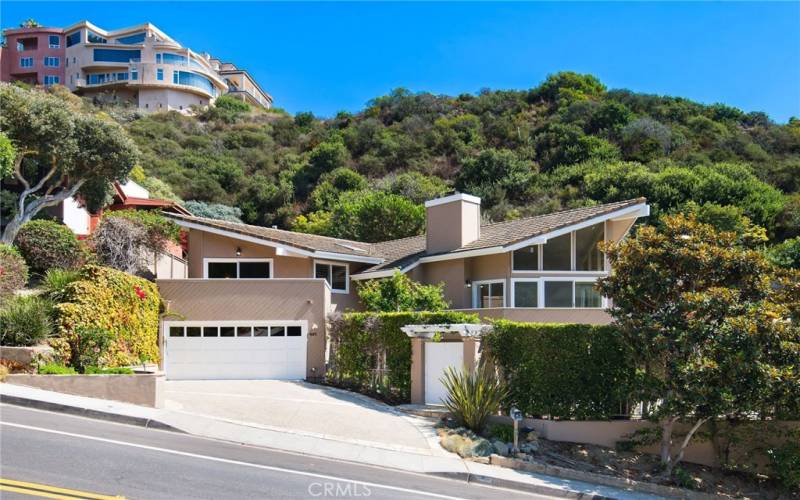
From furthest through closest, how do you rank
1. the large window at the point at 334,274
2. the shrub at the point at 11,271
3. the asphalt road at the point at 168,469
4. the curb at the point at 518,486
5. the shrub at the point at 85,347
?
the large window at the point at 334,274 → the shrub at the point at 11,271 → the shrub at the point at 85,347 → the curb at the point at 518,486 → the asphalt road at the point at 168,469

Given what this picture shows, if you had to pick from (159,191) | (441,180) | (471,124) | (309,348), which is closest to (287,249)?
(309,348)

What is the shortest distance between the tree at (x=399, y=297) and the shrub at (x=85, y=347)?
9521 mm

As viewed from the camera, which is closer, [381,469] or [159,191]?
[381,469]

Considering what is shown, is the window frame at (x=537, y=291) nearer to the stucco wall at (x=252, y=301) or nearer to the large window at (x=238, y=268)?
the stucco wall at (x=252, y=301)

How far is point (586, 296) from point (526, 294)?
2201 millimetres

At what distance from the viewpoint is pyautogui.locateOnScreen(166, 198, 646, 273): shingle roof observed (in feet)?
84.9

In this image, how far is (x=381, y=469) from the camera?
45.9ft

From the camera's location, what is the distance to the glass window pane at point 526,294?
25.6m

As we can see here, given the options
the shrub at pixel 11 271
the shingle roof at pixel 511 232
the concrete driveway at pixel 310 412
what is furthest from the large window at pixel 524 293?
the shrub at pixel 11 271

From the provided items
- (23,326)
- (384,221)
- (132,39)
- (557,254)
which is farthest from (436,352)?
(132,39)

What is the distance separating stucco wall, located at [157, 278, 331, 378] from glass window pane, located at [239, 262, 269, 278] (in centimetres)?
329

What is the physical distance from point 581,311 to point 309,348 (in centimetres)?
918

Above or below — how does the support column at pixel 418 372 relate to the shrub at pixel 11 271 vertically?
below

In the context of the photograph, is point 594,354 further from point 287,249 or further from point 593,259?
point 287,249
